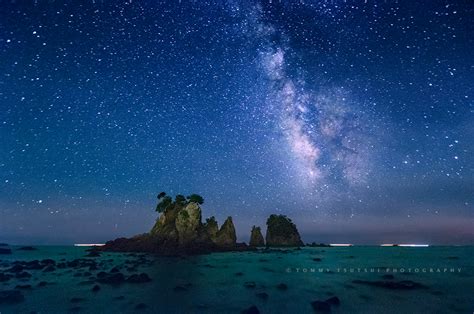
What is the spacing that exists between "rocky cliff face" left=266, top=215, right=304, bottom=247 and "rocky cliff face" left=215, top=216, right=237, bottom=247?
167 feet

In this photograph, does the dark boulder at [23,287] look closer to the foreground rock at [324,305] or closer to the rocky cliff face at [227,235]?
the foreground rock at [324,305]

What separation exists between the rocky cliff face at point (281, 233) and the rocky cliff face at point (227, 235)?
50973 mm

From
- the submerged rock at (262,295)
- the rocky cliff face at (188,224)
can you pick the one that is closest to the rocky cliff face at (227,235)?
the rocky cliff face at (188,224)

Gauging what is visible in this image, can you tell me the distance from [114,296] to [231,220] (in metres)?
87.8

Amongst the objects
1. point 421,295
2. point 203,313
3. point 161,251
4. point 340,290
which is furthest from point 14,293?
point 161,251

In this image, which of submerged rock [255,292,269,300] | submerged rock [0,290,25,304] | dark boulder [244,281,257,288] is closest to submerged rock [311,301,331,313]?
submerged rock [255,292,269,300]

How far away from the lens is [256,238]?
147000 mm

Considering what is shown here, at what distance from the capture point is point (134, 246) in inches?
3329

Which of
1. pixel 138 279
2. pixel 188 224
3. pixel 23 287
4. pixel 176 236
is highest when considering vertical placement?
pixel 188 224

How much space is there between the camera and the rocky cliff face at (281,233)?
153250mm

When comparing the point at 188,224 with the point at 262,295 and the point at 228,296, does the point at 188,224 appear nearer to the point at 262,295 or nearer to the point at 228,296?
the point at 228,296

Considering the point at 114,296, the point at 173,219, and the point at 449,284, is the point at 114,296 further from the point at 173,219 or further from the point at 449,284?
the point at 173,219

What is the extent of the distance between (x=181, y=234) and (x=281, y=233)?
83.9 metres

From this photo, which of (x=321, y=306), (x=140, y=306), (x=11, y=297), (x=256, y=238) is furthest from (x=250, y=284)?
(x=256, y=238)
